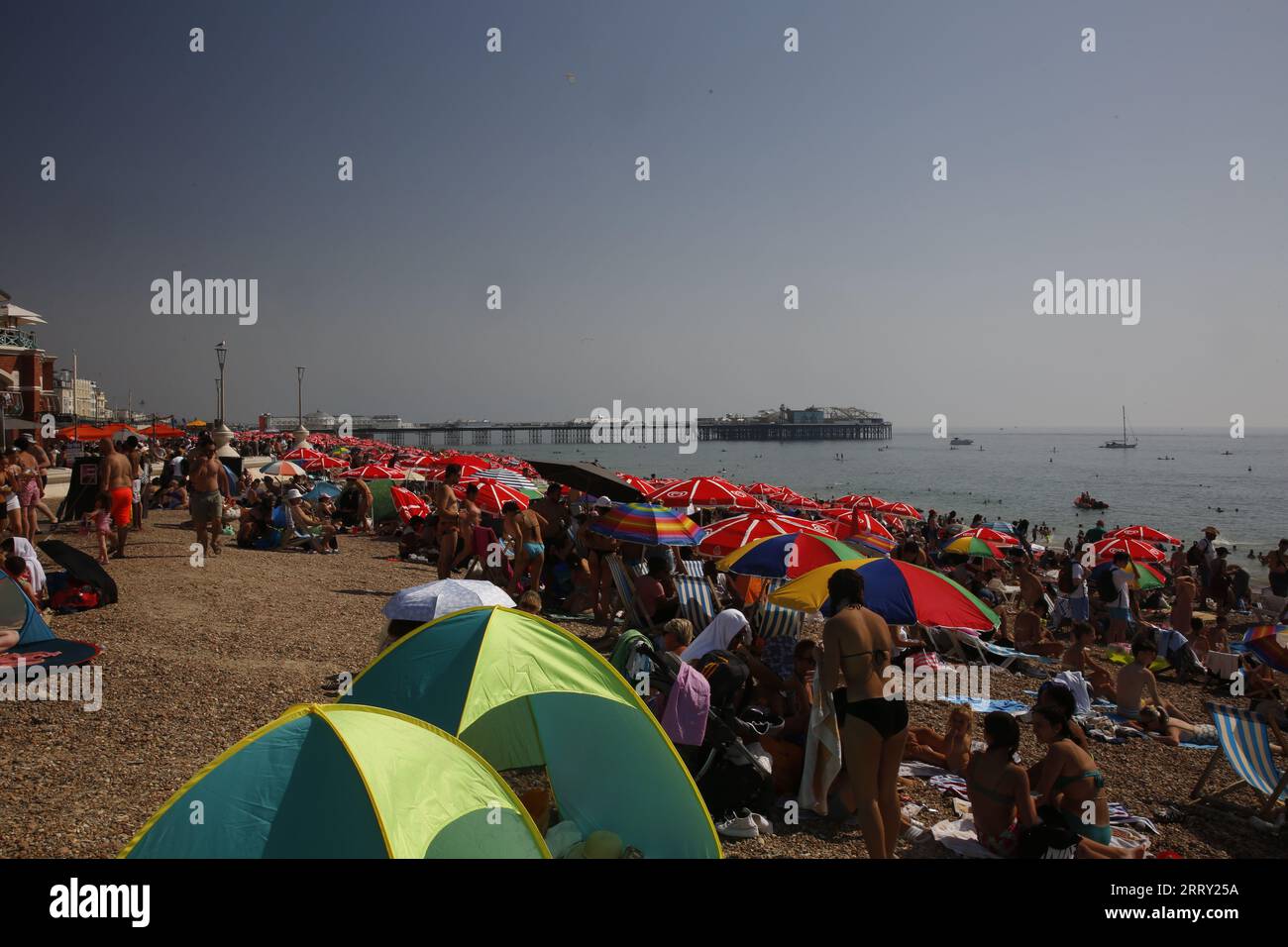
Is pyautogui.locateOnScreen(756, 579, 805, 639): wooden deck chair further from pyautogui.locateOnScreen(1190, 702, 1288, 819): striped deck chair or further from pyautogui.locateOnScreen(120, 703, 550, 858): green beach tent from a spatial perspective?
pyautogui.locateOnScreen(120, 703, 550, 858): green beach tent

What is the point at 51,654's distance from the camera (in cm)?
579

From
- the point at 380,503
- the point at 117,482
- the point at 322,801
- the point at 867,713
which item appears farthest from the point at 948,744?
the point at 380,503

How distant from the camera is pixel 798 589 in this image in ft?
19.8

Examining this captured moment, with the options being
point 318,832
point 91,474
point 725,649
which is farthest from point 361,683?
point 91,474

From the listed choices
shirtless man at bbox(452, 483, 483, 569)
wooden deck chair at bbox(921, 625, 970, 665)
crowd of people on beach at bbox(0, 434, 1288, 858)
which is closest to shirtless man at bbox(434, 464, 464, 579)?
crowd of people on beach at bbox(0, 434, 1288, 858)

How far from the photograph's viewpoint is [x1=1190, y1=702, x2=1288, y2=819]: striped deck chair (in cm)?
511

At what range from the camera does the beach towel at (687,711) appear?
4.29 meters

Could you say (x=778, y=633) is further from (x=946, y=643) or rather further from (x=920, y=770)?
(x=946, y=643)

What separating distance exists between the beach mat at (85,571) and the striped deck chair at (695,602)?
5569 millimetres

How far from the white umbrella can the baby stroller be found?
1250 mm

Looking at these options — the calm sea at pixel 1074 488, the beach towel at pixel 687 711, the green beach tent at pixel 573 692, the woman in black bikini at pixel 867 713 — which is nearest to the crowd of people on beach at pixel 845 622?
the woman in black bikini at pixel 867 713

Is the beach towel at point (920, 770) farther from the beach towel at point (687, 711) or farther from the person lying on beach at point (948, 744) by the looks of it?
the beach towel at point (687, 711)
